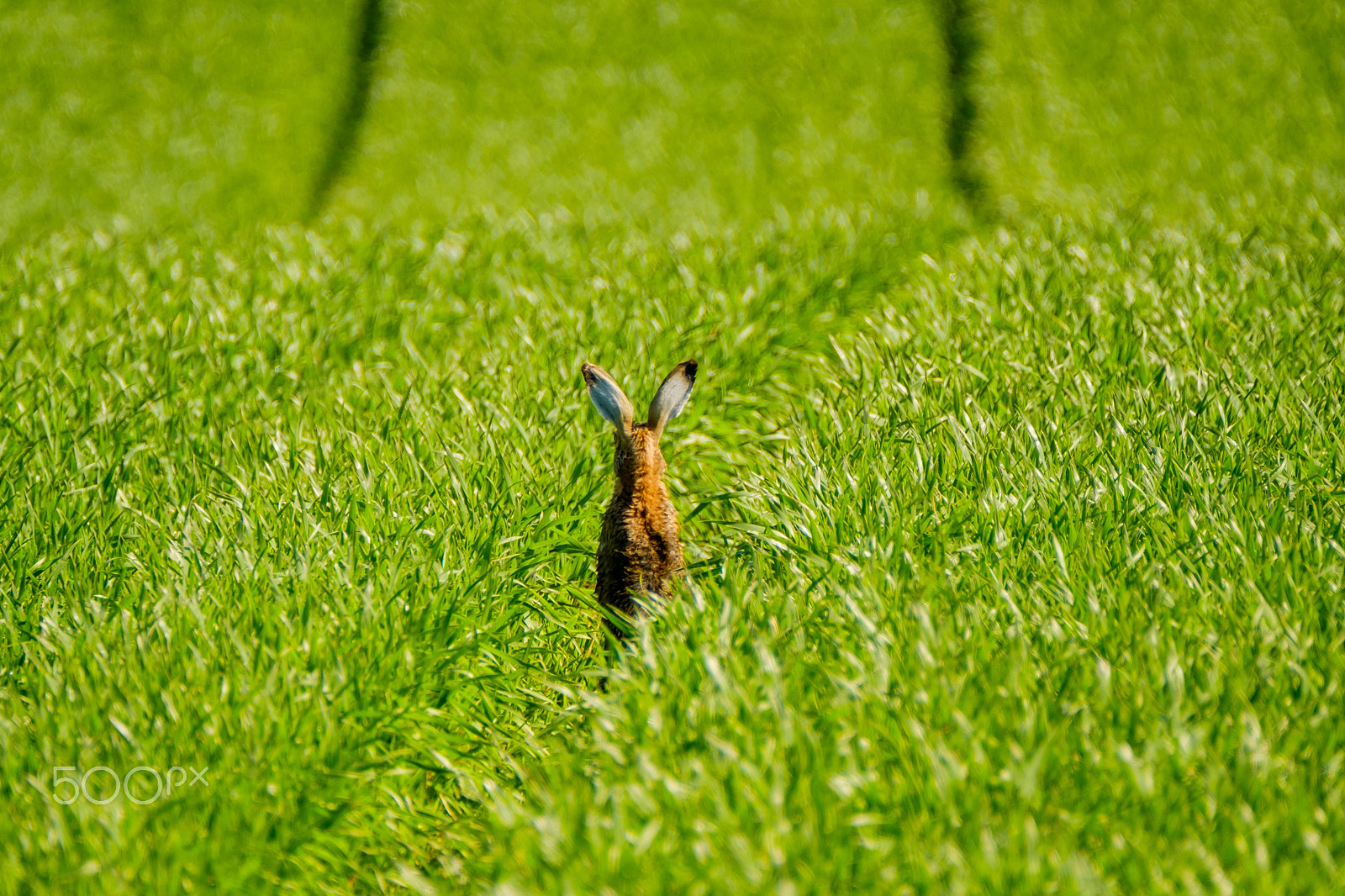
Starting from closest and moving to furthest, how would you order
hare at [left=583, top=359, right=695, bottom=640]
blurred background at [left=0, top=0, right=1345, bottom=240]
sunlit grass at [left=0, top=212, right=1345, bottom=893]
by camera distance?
1. sunlit grass at [left=0, top=212, right=1345, bottom=893]
2. hare at [left=583, top=359, right=695, bottom=640]
3. blurred background at [left=0, top=0, right=1345, bottom=240]

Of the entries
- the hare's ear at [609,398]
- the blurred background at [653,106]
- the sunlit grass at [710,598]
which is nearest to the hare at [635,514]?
the hare's ear at [609,398]

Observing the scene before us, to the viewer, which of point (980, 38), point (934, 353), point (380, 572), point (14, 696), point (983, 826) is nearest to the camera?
point (983, 826)

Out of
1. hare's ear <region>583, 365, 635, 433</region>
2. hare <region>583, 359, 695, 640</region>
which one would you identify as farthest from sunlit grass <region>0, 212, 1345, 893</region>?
hare's ear <region>583, 365, 635, 433</region>

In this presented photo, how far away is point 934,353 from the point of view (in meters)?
4.09

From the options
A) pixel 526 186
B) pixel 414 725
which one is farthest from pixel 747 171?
pixel 414 725

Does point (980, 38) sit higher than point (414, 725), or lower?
higher

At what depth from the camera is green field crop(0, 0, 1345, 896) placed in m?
1.94

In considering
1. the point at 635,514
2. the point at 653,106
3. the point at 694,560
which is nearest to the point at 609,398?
the point at 635,514

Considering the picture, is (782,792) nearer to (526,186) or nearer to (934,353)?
(934,353)

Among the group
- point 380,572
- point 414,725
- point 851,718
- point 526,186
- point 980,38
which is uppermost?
point 980,38

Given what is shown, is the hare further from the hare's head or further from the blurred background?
the blurred background

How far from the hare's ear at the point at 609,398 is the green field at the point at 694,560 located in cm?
47

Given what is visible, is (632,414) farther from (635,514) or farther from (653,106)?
(653,106)

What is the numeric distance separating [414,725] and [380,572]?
0.47 meters
